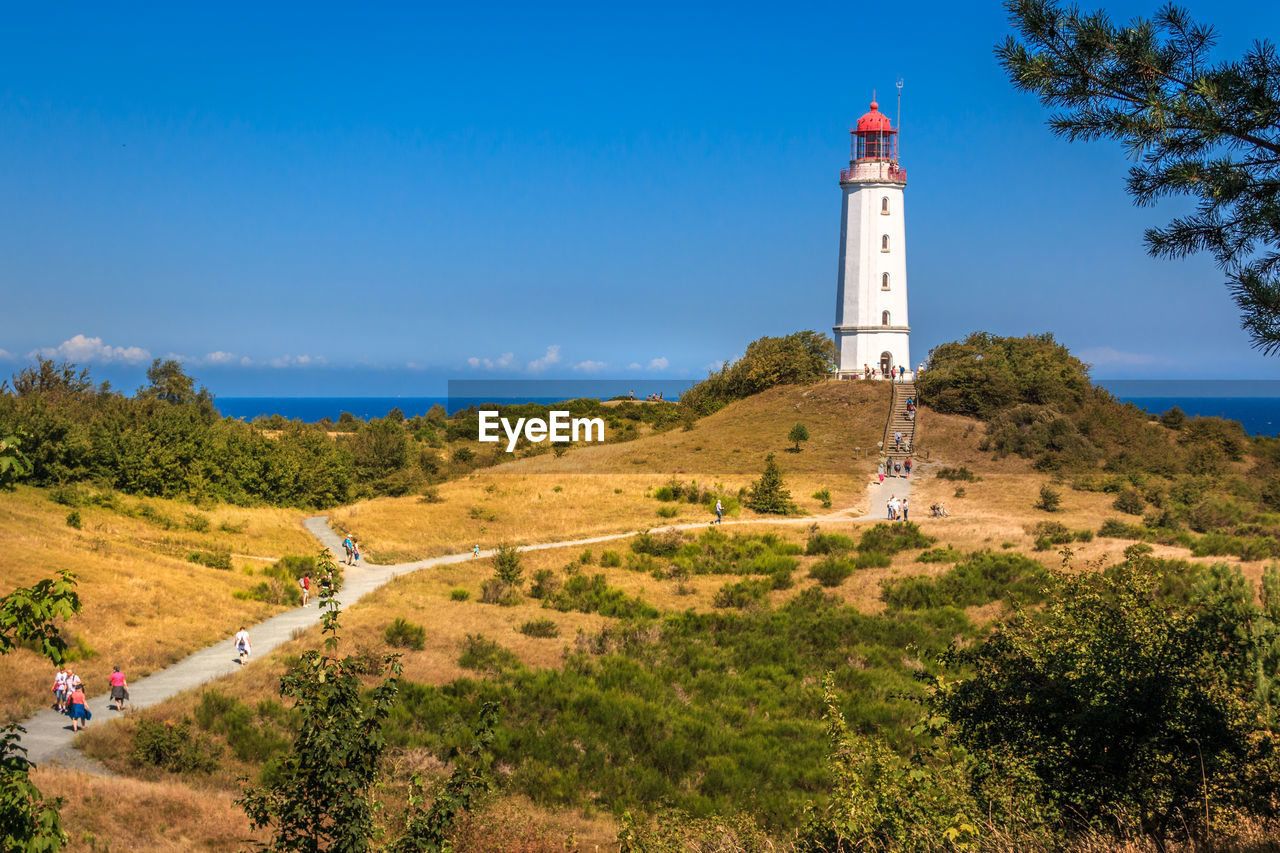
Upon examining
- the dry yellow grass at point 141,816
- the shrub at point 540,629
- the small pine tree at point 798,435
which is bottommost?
the shrub at point 540,629

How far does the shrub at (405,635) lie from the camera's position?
19891mm

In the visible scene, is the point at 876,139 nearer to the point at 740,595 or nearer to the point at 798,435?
the point at 798,435

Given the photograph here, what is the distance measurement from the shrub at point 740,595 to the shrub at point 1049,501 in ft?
55.2

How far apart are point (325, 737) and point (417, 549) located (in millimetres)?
28603

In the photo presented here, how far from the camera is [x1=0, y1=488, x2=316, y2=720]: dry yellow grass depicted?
56.7 ft

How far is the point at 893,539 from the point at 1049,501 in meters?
10.0

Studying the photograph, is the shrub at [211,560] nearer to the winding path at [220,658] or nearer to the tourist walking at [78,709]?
the winding path at [220,658]

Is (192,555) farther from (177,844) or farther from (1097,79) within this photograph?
(1097,79)

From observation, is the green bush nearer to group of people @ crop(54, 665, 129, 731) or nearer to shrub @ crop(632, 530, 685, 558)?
shrub @ crop(632, 530, 685, 558)

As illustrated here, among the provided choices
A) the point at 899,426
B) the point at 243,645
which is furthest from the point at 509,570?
the point at 899,426

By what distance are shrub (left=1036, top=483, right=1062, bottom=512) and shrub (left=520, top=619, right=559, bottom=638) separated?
24322mm

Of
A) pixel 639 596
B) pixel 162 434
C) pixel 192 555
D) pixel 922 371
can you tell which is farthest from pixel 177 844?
pixel 922 371

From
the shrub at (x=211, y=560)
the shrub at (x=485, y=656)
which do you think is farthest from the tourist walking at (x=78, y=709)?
the shrub at (x=211, y=560)

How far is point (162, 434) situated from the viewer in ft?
132
